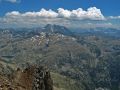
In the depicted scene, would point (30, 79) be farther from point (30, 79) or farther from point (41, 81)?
point (41, 81)

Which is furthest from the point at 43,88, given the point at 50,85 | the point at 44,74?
the point at 44,74

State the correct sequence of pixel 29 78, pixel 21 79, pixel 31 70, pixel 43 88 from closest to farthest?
1. pixel 21 79
2. pixel 29 78
3. pixel 31 70
4. pixel 43 88

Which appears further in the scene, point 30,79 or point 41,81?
point 41,81

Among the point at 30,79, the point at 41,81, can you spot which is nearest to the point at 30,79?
the point at 30,79

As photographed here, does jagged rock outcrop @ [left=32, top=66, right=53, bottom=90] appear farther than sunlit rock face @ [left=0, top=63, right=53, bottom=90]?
Yes

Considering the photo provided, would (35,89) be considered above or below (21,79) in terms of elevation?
below

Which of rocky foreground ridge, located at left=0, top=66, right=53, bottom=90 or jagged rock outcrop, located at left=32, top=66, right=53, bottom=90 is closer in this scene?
rocky foreground ridge, located at left=0, top=66, right=53, bottom=90

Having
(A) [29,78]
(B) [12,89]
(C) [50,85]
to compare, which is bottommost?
(C) [50,85]

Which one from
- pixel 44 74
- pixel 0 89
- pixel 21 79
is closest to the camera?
pixel 0 89

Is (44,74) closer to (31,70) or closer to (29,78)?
(31,70)

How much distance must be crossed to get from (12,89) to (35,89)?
51170mm

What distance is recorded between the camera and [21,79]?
234 ft

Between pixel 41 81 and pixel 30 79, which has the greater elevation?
pixel 30 79

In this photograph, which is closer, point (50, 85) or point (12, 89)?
point (12, 89)
